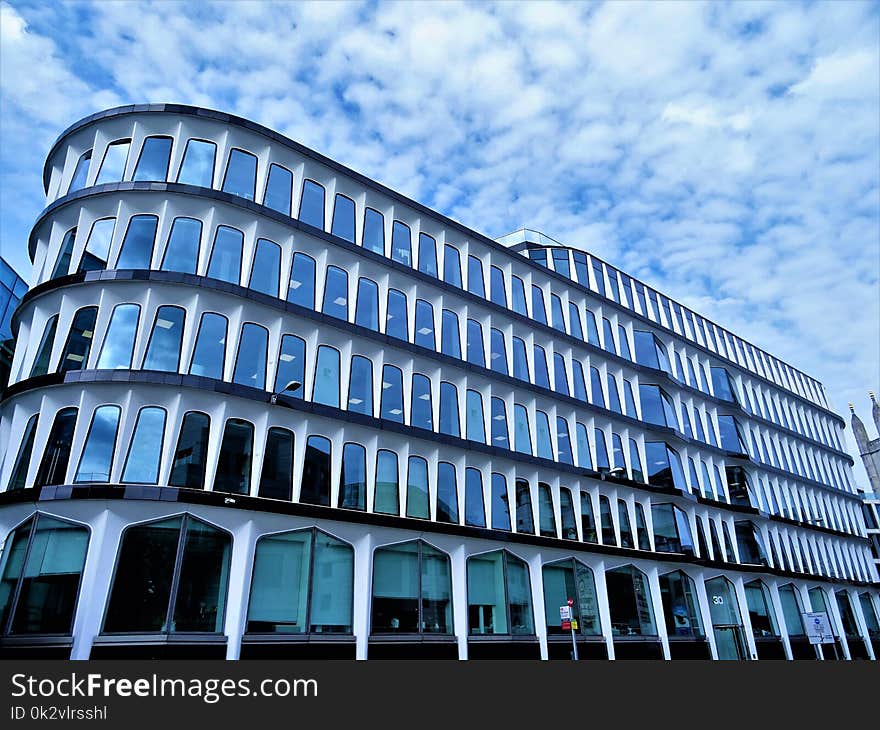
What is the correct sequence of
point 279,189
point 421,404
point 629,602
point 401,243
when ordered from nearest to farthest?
point 279,189 → point 421,404 → point 401,243 → point 629,602

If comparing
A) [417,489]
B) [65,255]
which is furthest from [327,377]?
[65,255]

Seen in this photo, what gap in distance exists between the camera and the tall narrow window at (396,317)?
1062 inches

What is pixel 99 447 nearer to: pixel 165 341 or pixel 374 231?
pixel 165 341

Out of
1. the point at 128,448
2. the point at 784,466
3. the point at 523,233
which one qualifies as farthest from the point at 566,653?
the point at 784,466

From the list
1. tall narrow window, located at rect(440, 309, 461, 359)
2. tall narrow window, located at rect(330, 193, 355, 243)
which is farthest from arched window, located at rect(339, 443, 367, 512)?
tall narrow window, located at rect(330, 193, 355, 243)

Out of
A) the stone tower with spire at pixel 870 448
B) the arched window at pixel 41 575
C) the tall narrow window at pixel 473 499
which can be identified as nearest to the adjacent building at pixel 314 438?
the arched window at pixel 41 575

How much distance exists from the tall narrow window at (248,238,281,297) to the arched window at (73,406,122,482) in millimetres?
6648

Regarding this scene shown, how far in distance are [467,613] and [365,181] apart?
62.1 ft

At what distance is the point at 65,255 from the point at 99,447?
7.89 meters

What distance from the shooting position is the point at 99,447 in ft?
61.6

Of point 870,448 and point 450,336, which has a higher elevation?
point 870,448

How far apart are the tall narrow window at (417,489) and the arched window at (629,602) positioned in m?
Answer: 11.2

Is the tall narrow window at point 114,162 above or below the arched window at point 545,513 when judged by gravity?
above

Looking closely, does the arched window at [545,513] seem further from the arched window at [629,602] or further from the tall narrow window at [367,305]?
the tall narrow window at [367,305]
